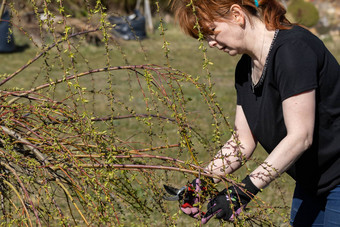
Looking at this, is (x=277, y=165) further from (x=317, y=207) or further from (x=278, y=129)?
(x=317, y=207)

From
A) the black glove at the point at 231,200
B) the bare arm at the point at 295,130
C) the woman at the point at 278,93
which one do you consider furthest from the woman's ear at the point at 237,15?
the black glove at the point at 231,200

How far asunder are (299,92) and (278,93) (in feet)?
0.80

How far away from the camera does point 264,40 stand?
234 cm

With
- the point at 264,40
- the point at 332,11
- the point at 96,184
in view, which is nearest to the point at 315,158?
the point at 264,40

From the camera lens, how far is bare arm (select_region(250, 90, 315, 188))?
2.13 metres

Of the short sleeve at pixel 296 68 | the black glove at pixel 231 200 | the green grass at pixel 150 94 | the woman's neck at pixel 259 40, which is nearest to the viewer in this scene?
the short sleeve at pixel 296 68

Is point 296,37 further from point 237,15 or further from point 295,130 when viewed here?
point 295,130

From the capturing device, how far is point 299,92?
212 centimetres

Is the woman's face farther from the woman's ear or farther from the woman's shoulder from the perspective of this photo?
the woman's shoulder

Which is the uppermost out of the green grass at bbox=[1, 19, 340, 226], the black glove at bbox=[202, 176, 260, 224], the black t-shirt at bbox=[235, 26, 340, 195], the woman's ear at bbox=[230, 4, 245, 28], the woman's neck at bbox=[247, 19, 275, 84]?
the woman's ear at bbox=[230, 4, 245, 28]

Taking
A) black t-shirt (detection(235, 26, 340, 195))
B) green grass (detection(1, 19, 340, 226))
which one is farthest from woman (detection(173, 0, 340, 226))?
green grass (detection(1, 19, 340, 226))

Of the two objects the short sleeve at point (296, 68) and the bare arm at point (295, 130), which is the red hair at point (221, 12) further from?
the bare arm at point (295, 130)

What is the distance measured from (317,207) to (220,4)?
3.62 feet

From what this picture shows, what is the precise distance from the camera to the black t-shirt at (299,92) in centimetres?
215
